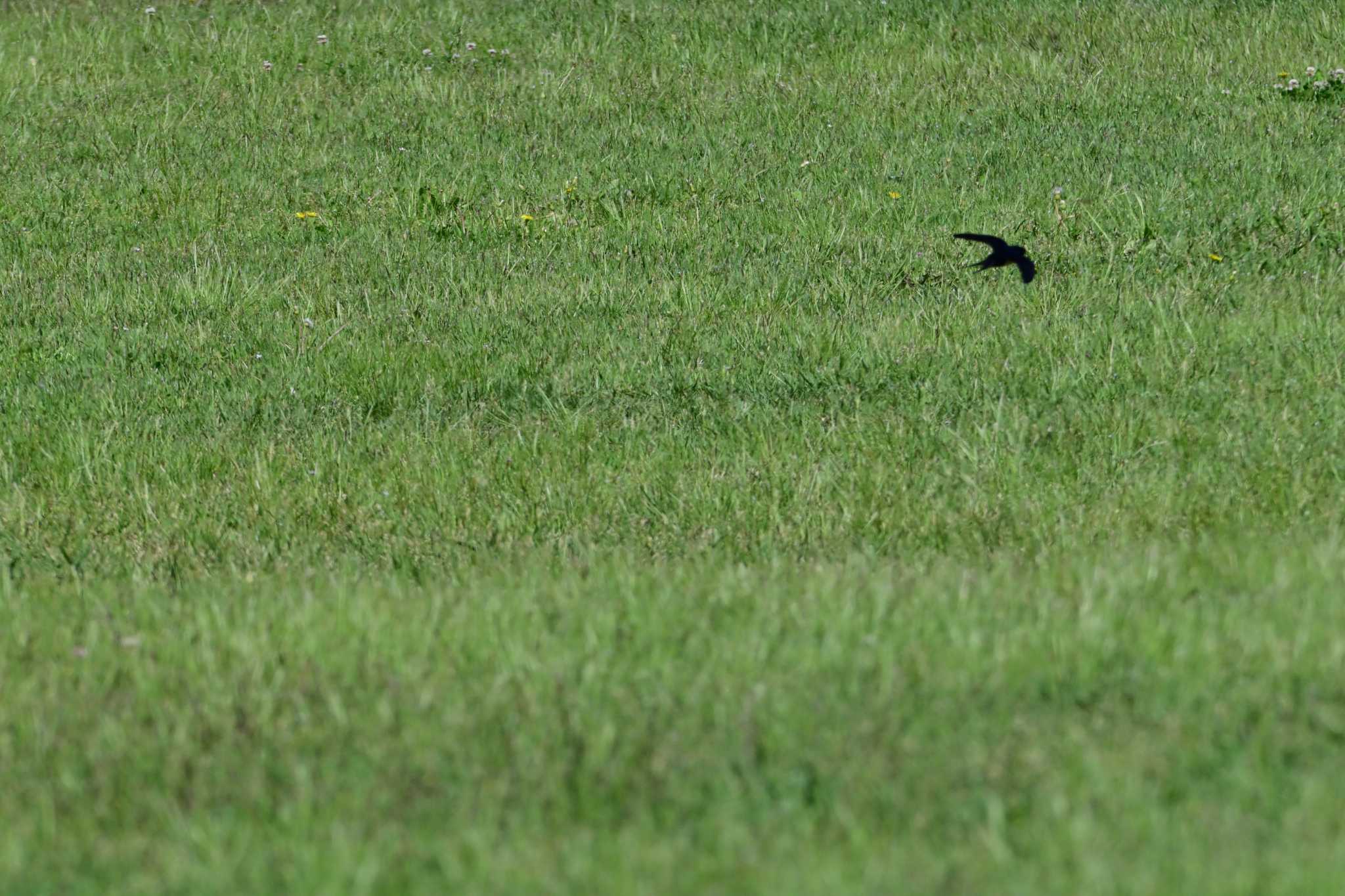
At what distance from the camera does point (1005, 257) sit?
6156 millimetres

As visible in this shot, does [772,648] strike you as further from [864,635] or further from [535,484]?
[535,484]

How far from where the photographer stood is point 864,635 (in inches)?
121

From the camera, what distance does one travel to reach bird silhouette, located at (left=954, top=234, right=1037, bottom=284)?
5.82 m

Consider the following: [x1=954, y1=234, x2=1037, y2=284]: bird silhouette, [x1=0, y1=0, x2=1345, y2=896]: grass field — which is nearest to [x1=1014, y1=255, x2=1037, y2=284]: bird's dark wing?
[x1=954, y1=234, x2=1037, y2=284]: bird silhouette

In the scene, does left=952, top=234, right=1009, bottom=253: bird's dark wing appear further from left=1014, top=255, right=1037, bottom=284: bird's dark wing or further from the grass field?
the grass field

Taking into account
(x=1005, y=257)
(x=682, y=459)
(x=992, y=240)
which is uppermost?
(x=992, y=240)

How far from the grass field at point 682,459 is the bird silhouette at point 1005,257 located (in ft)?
0.75

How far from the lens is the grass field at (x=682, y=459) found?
248 cm

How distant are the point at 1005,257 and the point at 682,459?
2.00 metres

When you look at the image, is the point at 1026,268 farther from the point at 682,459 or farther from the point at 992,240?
the point at 682,459

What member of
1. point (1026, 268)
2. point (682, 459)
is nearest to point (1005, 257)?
point (1026, 268)

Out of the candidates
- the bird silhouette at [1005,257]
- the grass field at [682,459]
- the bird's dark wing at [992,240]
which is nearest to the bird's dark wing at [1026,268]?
the bird silhouette at [1005,257]

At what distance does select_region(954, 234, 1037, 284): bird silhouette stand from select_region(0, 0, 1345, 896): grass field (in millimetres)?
227

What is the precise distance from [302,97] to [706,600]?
8.46 m
